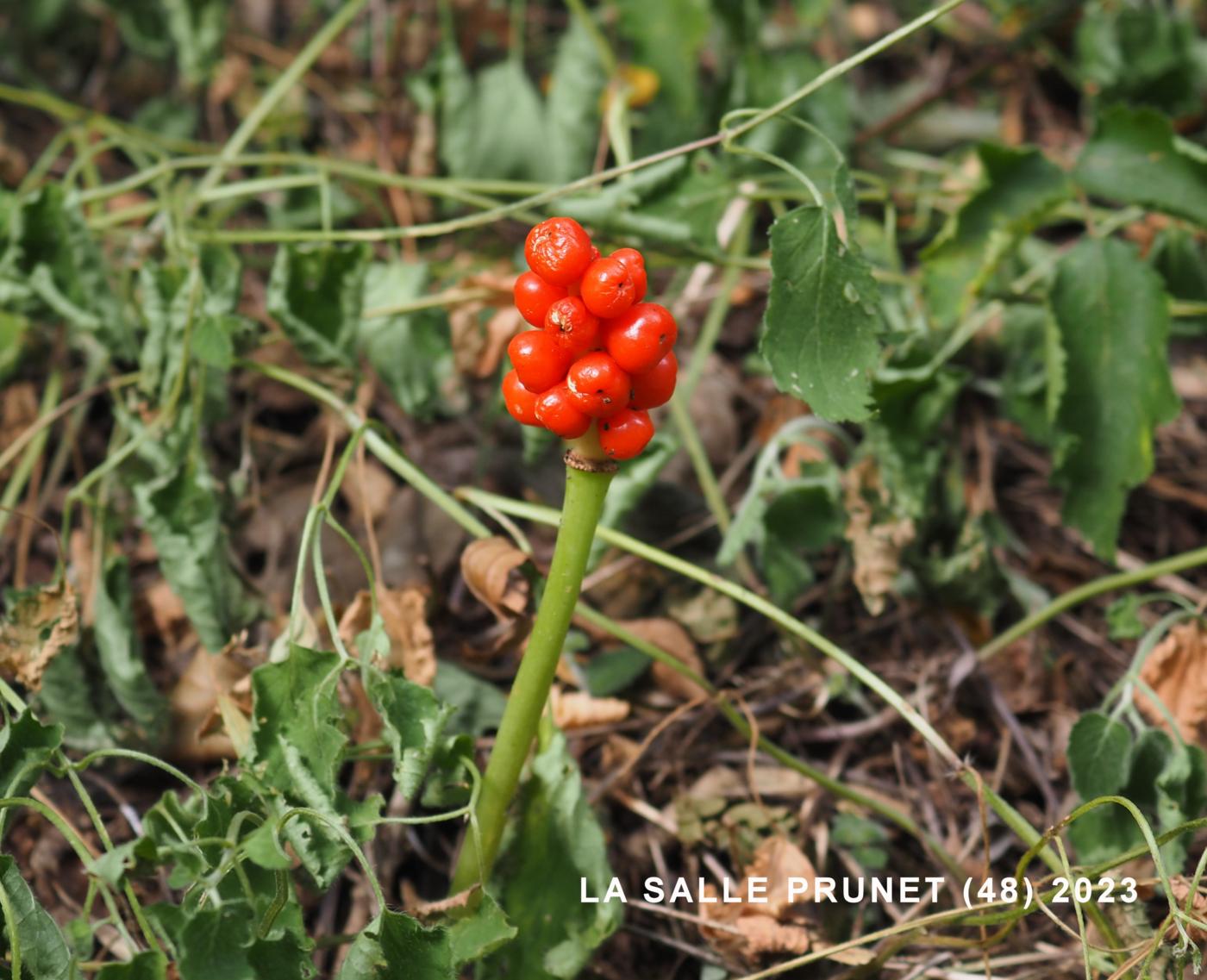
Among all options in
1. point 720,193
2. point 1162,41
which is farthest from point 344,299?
point 1162,41

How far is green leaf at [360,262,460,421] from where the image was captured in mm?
1888

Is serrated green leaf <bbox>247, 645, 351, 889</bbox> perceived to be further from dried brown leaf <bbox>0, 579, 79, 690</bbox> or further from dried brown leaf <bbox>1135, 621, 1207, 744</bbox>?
dried brown leaf <bbox>1135, 621, 1207, 744</bbox>

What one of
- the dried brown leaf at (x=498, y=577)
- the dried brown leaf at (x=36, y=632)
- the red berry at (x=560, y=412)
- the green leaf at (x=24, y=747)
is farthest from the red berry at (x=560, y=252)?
the dried brown leaf at (x=36, y=632)

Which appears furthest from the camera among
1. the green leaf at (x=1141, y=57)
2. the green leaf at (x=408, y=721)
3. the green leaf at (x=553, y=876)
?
the green leaf at (x=1141, y=57)

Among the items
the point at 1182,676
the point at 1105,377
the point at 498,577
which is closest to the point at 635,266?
the point at 498,577

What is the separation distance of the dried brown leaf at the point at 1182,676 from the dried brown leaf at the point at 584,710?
0.81 m

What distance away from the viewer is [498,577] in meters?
1.55

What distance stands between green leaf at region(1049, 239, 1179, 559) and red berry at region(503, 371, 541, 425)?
1017 mm

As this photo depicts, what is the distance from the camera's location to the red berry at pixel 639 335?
1121mm

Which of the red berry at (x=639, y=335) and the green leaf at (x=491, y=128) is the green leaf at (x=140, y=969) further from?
the green leaf at (x=491, y=128)

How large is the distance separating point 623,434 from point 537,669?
318 millimetres

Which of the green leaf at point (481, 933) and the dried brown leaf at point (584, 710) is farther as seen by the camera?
the dried brown leaf at point (584, 710)

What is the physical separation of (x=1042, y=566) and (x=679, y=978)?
41.2 inches

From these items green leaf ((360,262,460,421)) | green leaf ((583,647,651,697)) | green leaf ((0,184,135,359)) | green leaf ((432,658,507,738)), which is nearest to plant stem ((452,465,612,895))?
green leaf ((432,658,507,738))
